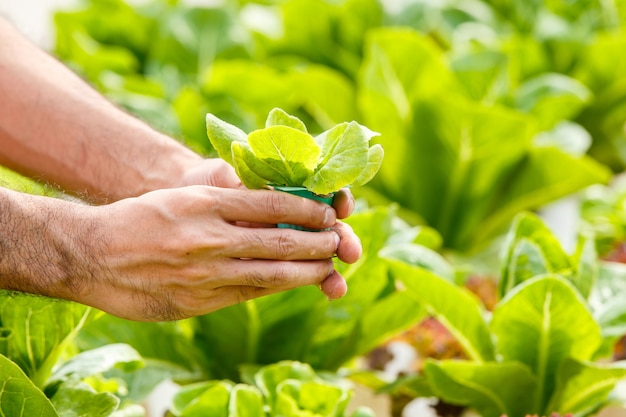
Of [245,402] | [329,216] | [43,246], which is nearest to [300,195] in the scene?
[329,216]

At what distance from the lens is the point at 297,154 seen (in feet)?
2.40

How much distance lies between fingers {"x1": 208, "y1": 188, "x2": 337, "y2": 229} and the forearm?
33 cm

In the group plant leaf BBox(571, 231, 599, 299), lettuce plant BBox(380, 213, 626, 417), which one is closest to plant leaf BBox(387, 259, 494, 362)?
lettuce plant BBox(380, 213, 626, 417)

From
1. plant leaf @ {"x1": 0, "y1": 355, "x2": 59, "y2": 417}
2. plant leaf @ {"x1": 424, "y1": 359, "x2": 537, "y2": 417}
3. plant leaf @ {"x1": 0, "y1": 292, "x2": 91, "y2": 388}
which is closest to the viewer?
plant leaf @ {"x1": 0, "y1": 355, "x2": 59, "y2": 417}

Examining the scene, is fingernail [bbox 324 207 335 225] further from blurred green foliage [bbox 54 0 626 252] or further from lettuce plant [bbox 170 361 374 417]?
blurred green foliage [bbox 54 0 626 252]

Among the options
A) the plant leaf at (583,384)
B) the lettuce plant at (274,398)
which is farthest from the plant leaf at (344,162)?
the plant leaf at (583,384)

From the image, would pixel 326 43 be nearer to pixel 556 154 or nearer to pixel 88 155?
pixel 556 154

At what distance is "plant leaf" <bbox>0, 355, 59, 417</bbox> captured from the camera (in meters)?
0.84

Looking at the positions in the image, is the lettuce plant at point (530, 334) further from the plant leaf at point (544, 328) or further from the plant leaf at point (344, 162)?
the plant leaf at point (344, 162)

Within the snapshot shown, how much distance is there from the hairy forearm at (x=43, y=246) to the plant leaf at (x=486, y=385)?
47 centimetres

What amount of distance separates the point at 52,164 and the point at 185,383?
0.33 m

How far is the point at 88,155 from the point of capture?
109 cm

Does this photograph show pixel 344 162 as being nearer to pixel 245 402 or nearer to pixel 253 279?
pixel 253 279

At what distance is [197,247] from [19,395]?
0.88 feet
